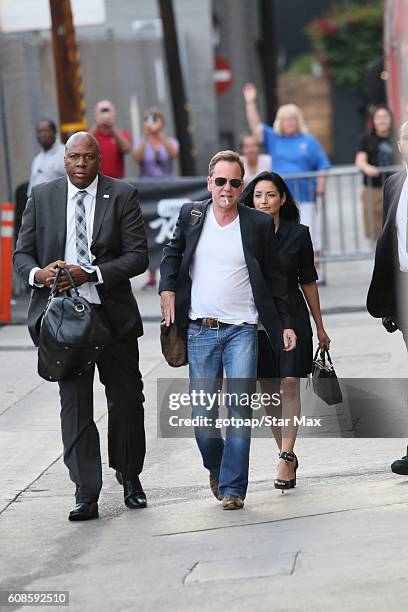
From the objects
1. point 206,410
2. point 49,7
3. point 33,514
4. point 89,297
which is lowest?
point 33,514

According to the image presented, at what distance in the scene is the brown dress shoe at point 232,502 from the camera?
7.11 metres

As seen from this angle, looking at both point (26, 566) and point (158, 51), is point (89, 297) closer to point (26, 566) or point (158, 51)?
point (26, 566)

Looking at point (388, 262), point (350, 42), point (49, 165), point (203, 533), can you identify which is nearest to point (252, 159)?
point (49, 165)

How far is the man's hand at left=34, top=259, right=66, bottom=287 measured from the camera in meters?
6.94

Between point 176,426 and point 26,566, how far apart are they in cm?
160

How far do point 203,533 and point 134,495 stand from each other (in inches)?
29.8

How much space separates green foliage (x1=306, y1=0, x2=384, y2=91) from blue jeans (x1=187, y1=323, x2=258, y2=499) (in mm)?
40655

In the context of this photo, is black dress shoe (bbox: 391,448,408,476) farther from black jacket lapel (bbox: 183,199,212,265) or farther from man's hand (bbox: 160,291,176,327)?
black jacket lapel (bbox: 183,199,212,265)

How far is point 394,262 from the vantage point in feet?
25.0

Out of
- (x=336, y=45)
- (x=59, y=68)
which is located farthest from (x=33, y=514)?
(x=336, y=45)

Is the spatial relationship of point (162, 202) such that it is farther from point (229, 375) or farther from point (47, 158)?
point (229, 375)

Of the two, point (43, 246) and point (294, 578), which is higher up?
point (43, 246)

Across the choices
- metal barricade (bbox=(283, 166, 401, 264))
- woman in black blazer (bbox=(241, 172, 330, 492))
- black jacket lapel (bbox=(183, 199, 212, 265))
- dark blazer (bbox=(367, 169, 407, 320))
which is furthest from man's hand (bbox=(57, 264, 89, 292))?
metal barricade (bbox=(283, 166, 401, 264))

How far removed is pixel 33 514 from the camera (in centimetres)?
736
